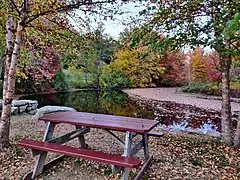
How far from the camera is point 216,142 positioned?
4.44m

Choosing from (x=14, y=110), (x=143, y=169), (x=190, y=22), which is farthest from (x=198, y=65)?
(x=143, y=169)

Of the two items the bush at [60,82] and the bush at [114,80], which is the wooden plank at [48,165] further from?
the bush at [114,80]

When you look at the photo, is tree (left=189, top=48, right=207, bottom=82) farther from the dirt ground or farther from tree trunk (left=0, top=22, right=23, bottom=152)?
tree trunk (left=0, top=22, right=23, bottom=152)

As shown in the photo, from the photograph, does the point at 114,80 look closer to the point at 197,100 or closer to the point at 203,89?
the point at 203,89

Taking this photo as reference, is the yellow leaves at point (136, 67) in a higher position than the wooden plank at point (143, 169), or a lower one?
higher

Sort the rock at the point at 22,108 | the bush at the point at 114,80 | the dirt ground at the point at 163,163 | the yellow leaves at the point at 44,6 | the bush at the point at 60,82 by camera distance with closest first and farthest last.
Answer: the dirt ground at the point at 163,163 < the yellow leaves at the point at 44,6 < the rock at the point at 22,108 < the bush at the point at 60,82 < the bush at the point at 114,80

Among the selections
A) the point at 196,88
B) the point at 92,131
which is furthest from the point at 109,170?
the point at 196,88

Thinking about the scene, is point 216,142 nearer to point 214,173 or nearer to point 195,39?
point 214,173

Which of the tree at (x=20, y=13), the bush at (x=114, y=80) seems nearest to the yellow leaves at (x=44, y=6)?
the tree at (x=20, y=13)

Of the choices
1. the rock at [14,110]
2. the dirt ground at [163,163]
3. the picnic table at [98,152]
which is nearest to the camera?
the picnic table at [98,152]

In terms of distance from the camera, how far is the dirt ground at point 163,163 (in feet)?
9.65

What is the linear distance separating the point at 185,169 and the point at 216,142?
159cm

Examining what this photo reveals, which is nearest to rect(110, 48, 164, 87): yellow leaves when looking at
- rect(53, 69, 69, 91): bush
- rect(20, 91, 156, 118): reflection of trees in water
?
rect(53, 69, 69, 91): bush

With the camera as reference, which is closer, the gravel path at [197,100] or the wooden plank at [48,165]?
the wooden plank at [48,165]
